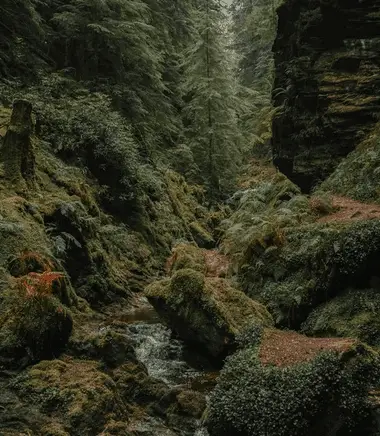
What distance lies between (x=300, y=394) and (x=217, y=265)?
382 inches

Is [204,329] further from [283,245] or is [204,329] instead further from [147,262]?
[147,262]

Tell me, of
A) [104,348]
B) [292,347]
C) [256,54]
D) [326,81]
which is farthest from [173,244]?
[256,54]

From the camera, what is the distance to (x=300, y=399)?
7469 millimetres

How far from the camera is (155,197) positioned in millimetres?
22750

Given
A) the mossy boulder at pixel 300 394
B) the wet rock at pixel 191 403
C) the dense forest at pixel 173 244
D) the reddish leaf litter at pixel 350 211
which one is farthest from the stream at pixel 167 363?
the reddish leaf litter at pixel 350 211

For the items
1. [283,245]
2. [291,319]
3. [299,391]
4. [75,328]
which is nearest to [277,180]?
[283,245]

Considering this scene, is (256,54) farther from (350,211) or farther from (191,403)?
(191,403)

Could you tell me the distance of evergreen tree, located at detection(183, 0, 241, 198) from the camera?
28.9m

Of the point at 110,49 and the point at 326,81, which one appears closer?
the point at 326,81

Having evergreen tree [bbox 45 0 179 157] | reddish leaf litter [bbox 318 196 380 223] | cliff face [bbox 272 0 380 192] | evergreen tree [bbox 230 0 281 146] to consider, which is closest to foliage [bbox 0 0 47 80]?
evergreen tree [bbox 45 0 179 157]

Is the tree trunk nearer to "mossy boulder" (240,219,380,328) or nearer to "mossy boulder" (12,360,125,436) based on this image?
"mossy boulder" (12,360,125,436)

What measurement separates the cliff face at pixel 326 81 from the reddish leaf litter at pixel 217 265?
14.7ft

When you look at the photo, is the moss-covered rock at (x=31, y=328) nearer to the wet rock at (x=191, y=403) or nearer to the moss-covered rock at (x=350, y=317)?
the wet rock at (x=191, y=403)

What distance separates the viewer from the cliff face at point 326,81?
1630 cm
